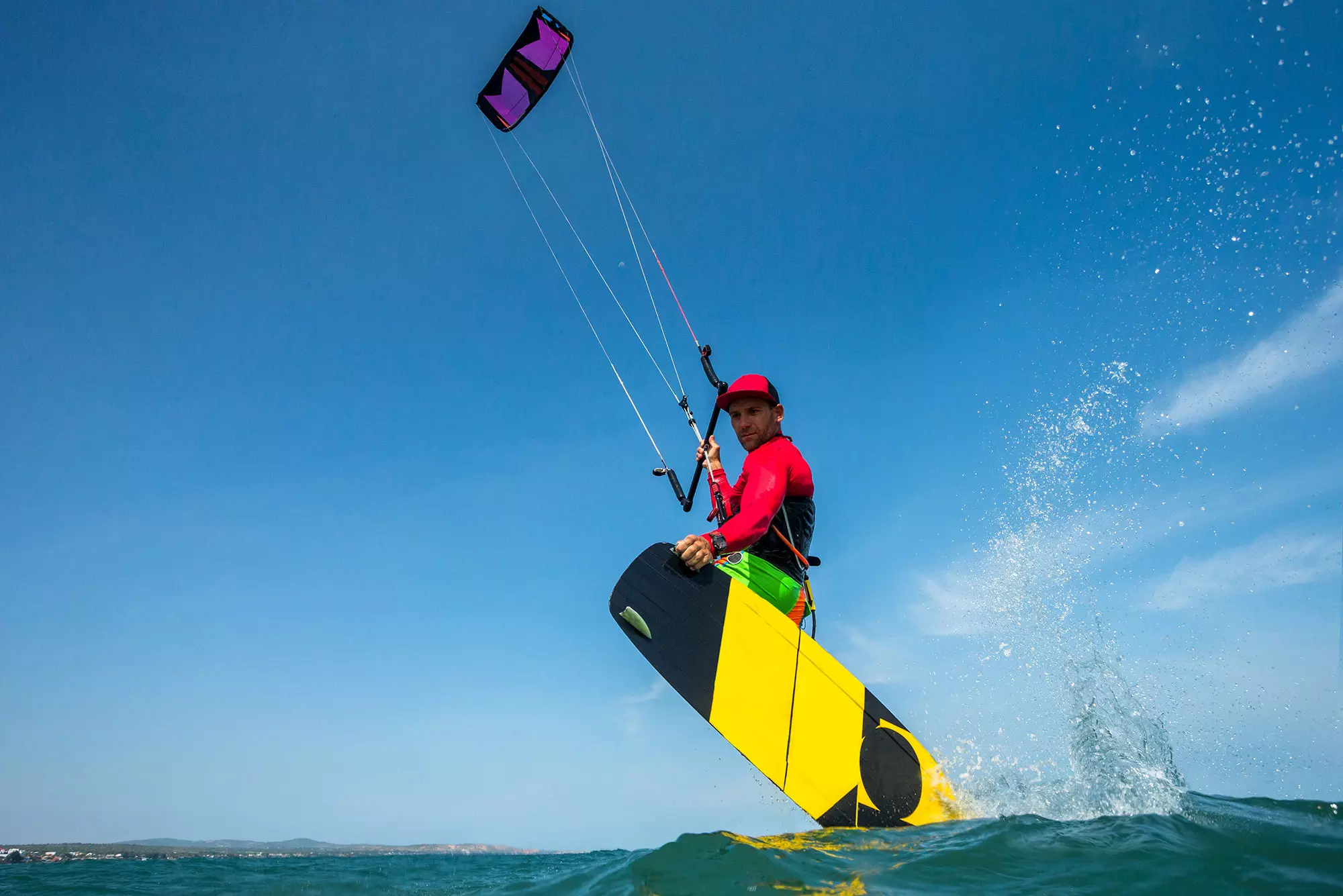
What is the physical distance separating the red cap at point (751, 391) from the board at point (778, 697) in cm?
123

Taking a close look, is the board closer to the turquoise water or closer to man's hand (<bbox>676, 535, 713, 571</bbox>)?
man's hand (<bbox>676, 535, 713, 571</bbox>)

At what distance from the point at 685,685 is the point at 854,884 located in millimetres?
1924

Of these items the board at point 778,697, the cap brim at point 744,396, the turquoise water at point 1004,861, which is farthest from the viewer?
the cap brim at point 744,396

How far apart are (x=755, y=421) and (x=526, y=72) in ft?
22.7

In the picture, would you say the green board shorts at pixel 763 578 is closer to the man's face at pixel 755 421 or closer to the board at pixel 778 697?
the board at pixel 778 697

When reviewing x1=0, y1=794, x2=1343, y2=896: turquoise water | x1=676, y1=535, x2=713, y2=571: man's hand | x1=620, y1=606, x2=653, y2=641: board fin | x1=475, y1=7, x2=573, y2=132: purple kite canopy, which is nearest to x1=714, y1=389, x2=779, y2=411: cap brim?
x1=676, y1=535, x2=713, y2=571: man's hand

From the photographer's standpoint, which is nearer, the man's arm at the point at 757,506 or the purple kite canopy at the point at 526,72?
the man's arm at the point at 757,506

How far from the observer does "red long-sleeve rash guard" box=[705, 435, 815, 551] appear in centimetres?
427

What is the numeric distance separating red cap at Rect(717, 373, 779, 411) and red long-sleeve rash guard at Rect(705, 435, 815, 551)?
0.33 m

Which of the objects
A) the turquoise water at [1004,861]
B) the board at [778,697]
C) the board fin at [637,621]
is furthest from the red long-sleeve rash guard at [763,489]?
the turquoise water at [1004,861]

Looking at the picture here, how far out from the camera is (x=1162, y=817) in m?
3.25

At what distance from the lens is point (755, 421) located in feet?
15.8

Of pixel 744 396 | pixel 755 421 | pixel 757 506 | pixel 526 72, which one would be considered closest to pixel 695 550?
pixel 757 506

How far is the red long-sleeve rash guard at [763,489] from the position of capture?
427 cm
